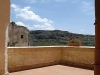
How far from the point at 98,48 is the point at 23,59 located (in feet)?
19.0

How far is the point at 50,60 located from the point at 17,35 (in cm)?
2423

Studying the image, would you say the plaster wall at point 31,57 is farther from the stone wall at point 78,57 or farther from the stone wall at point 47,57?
the stone wall at point 78,57

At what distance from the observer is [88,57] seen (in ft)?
25.2

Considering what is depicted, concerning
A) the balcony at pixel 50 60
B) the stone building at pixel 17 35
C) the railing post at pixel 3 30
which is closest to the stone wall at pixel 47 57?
the balcony at pixel 50 60

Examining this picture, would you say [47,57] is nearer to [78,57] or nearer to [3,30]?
[78,57]

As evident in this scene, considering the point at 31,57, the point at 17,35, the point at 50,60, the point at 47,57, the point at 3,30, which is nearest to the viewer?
the point at 3,30

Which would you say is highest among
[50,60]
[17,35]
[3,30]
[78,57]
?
[17,35]

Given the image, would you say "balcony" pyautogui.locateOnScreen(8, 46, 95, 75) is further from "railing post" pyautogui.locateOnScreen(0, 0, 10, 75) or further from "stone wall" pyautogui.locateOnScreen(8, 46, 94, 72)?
"railing post" pyautogui.locateOnScreen(0, 0, 10, 75)

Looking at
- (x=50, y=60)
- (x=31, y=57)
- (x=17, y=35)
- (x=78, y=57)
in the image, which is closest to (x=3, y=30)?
(x=31, y=57)

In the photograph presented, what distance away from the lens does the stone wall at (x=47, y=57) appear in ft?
22.2

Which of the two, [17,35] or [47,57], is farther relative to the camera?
[17,35]

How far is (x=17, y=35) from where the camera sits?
103ft

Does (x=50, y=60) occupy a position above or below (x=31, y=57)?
below

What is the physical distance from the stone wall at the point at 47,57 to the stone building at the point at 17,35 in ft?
72.7
